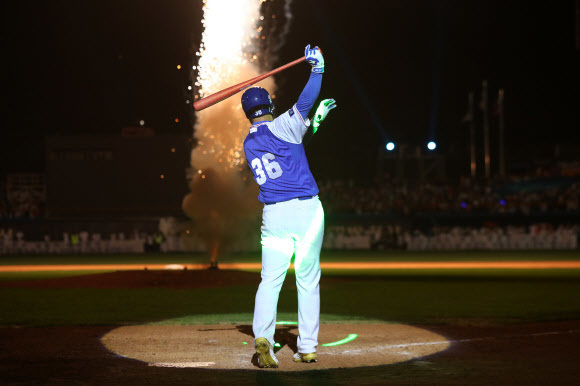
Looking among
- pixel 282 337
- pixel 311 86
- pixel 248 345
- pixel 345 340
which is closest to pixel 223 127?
pixel 282 337

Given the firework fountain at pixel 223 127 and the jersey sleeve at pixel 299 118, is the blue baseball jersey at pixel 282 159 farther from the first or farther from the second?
the firework fountain at pixel 223 127

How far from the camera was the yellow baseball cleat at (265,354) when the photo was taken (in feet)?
22.4

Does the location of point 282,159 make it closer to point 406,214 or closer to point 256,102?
point 256,102

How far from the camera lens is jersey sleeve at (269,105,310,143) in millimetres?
6926

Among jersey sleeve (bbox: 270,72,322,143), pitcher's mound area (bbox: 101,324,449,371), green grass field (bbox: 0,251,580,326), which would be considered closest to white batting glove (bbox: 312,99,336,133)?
jersey sleeve (bbox: 270,72,322,143)

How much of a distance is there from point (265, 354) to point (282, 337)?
6.39 ft

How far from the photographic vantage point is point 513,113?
5488 centimetres

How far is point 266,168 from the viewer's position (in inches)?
282

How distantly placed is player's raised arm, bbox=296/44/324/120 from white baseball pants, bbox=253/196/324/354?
0.91m

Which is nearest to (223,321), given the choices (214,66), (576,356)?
(576,356)

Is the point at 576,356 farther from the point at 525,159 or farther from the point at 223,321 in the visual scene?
the point at 525,159

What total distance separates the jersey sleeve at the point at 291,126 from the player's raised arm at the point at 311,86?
0.18 ft

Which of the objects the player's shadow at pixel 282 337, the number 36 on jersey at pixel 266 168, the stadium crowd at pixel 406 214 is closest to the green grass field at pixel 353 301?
the player's shadow at pixel 282 337

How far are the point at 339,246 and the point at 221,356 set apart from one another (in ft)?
100
